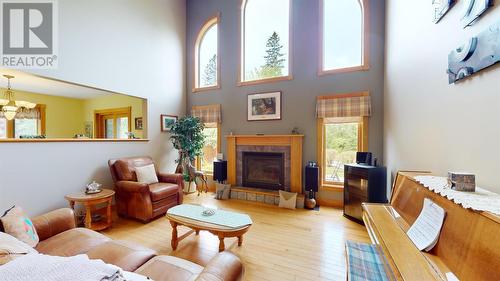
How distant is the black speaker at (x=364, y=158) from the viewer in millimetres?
3066

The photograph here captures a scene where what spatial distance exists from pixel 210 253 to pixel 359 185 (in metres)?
2.28

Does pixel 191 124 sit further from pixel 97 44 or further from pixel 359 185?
pixel 359 185

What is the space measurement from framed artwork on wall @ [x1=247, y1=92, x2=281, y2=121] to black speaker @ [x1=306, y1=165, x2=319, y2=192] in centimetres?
120

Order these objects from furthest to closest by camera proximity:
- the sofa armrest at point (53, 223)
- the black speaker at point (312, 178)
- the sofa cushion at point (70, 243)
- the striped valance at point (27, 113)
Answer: the striped valance at point (27, 113)
the black speaker at point (312, 178)
the sofa armrest at point (53, 223)
the sofa cushion at point (70, 243)

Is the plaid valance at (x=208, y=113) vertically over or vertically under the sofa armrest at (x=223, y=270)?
over

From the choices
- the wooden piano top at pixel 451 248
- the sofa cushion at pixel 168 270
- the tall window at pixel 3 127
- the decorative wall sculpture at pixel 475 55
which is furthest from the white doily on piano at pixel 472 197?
the tall window at pixel 3 127

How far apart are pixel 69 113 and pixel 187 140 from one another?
4.23 m

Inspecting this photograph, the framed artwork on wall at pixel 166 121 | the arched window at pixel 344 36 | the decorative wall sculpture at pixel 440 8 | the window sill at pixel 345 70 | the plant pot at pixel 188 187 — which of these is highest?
the arched window at pixel 344 36

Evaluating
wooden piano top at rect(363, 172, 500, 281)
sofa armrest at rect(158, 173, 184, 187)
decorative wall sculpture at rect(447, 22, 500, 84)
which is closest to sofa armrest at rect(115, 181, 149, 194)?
sofa armrest at rect(158, 173, 184, 187)

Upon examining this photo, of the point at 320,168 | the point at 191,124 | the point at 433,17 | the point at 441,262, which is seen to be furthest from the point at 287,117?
the point at 441,262

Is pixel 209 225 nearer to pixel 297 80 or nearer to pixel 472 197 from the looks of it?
pixel 472 197

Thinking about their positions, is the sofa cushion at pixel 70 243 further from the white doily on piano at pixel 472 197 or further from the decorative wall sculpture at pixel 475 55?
the decorative wall sculpture at pixel 475 55

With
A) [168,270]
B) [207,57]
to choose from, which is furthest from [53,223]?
[207,57]

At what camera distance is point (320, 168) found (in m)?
3.71
